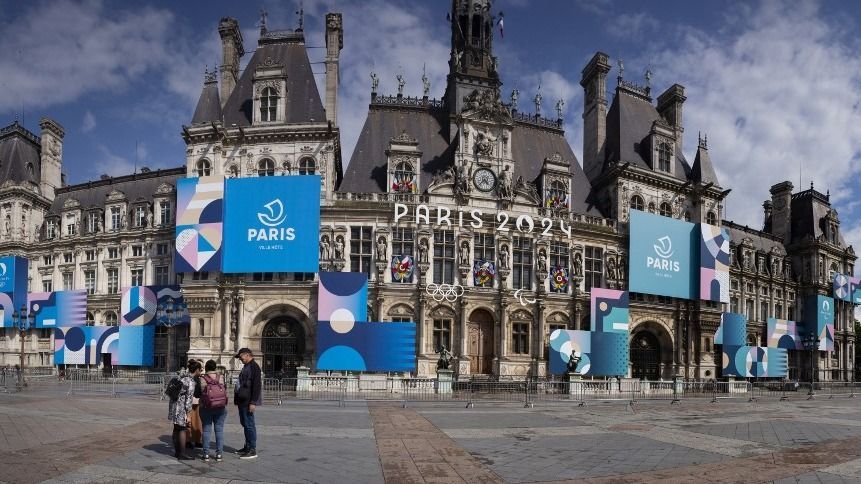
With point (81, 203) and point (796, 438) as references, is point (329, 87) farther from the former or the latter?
point (796, 438)

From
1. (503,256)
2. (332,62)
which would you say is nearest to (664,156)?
(503,256)

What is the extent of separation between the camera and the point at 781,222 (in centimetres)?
7306

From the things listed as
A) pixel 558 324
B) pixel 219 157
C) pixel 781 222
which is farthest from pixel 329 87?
pixel 781 222

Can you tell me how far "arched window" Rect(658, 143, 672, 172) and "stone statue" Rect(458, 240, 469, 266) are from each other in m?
21.8

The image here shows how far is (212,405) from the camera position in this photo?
12.3 m

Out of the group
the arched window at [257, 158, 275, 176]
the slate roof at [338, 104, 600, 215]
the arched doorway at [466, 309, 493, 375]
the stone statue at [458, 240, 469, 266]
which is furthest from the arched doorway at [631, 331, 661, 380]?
the arched window at [257, 158, 275, 176]

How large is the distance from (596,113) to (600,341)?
74.9 ft

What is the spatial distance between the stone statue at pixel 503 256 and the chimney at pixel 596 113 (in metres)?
16.1

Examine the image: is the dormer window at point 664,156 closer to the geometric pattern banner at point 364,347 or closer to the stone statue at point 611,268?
the stone statue at point 611,268

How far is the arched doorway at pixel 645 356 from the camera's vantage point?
2018 inches

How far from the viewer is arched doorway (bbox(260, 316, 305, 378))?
42906 mm

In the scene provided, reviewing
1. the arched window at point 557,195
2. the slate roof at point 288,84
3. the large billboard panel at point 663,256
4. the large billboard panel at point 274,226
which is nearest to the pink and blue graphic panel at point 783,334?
the large billboard panel at point 663,256

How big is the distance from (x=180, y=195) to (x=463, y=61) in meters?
25.0

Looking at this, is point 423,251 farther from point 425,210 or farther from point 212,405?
point 212,405
